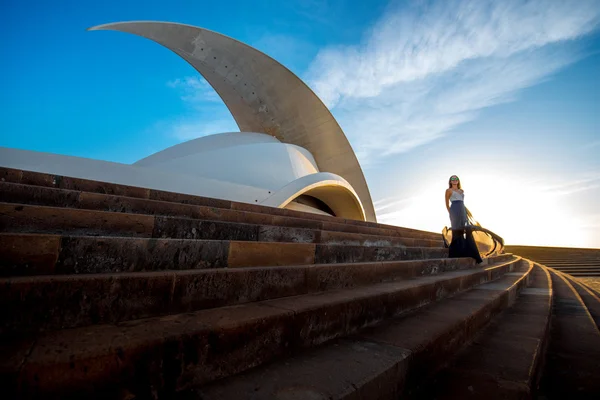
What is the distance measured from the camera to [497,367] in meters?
1.32

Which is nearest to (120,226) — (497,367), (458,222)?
(497,367)

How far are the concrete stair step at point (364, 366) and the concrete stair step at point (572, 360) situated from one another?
41cm

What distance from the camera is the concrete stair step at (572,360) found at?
4.35 feet

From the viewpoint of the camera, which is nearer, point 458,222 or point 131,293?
point 131,293

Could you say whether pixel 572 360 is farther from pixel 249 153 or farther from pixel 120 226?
pixel 249 153

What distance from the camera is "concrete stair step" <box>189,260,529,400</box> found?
839 mm

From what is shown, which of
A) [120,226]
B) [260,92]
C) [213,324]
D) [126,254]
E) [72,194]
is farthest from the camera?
[260,92]

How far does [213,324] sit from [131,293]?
0.34 meters

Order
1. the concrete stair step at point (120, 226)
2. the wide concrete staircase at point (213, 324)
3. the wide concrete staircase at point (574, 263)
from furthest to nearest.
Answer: the wide concrete staircase at point (574, 263) → the concrete stair step at point (120, 226) → the wide concrete staircase at point (213, 324)

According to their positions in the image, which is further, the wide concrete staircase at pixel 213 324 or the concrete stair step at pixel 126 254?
the concrete stair step at pixel 126 254

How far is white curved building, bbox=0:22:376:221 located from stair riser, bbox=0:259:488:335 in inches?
264

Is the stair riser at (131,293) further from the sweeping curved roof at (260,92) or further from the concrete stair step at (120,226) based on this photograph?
the sweeping curved roof at (260,92)

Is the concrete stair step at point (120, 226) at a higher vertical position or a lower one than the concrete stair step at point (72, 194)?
lower

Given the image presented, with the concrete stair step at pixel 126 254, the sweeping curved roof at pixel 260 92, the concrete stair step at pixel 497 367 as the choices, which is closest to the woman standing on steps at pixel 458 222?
the concrete stair step at pixel 497 367
